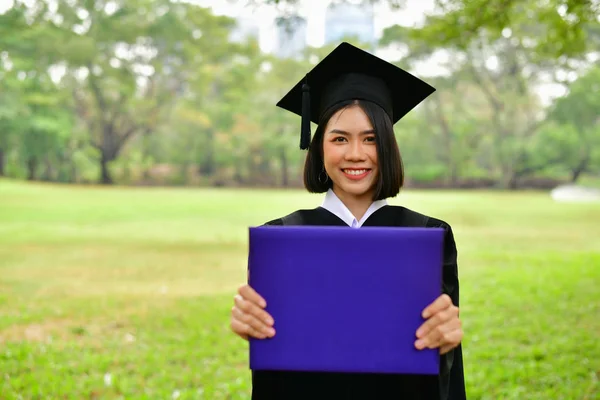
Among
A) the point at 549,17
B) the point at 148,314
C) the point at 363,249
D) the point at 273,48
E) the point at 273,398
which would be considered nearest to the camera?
the point at 363,249

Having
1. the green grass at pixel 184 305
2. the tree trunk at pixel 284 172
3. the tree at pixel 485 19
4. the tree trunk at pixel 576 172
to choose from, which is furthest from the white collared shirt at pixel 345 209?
the tree trunk at pixel 576 172

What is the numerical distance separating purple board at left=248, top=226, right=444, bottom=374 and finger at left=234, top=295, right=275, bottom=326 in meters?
0.01

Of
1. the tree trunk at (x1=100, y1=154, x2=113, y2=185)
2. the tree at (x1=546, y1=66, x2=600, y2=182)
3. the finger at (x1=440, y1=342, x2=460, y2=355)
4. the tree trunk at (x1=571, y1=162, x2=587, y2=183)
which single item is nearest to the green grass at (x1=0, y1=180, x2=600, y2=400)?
the finger at (x1=440, y1=342, x2=460, y2=355)

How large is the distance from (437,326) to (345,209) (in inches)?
18.3

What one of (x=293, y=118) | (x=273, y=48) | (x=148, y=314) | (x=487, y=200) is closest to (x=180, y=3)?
(x=273, y=48)

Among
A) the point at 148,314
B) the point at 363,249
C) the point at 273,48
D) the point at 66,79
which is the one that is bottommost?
the point at 148,314

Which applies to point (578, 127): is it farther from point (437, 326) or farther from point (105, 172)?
point (437, 326)

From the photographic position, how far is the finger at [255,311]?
1280mm

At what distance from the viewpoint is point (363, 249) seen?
4.09 feet

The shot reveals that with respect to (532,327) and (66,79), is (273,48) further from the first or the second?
(532,327)

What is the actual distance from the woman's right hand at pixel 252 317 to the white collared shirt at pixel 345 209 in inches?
16.0

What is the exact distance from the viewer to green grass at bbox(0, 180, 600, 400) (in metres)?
4.14

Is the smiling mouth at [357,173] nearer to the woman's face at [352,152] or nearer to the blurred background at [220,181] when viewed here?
the woman's face at [352,152]

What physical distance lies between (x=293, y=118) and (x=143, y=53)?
608 centimetres
